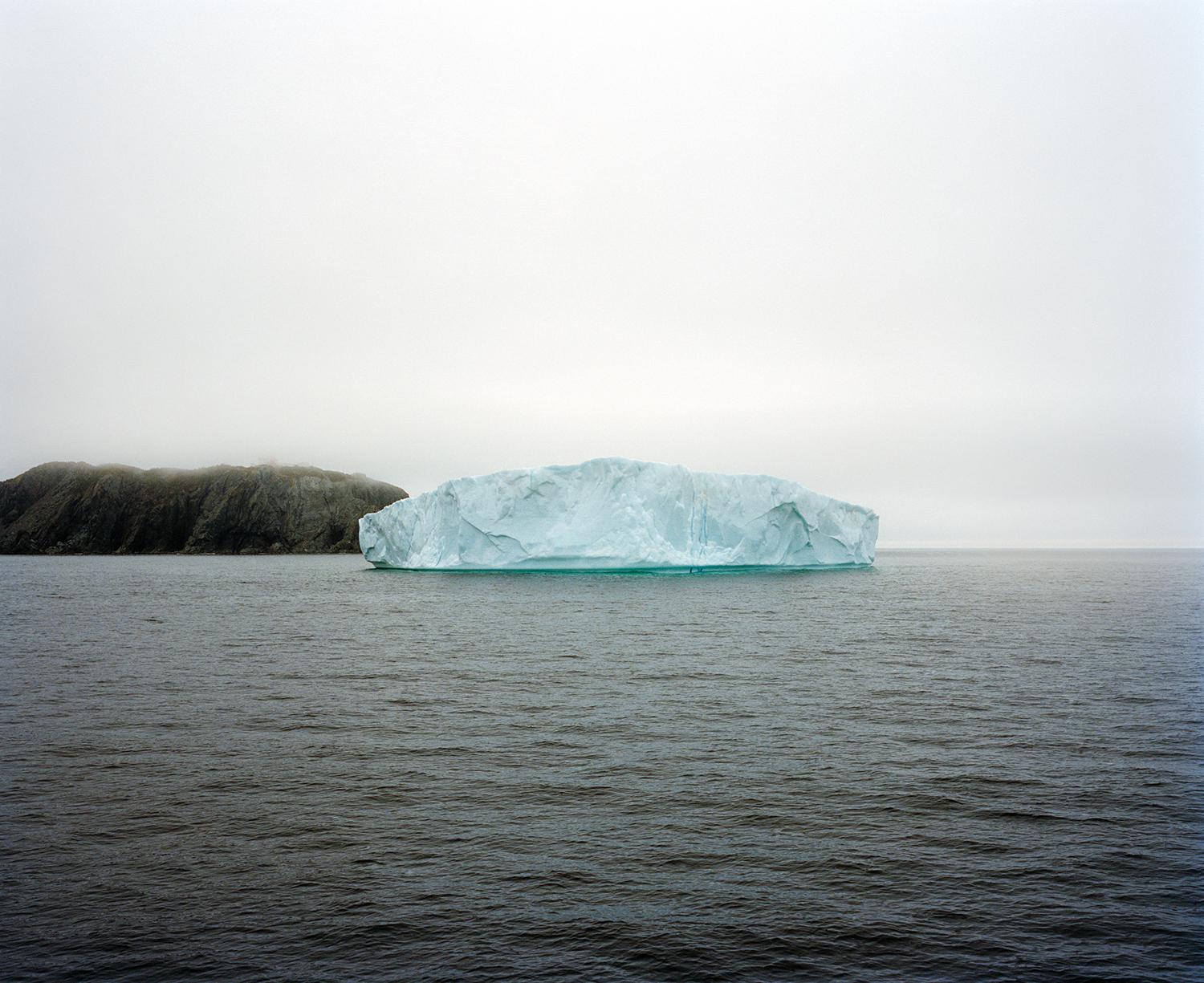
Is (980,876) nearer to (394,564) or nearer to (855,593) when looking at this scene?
(855,593)

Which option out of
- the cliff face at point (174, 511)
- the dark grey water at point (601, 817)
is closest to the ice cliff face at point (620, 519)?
the dark grey water at point (601, 817)

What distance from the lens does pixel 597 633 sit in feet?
76.1

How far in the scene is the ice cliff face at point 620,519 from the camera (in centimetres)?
4316

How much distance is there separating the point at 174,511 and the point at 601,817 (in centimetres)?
12397

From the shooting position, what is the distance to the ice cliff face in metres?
43.2

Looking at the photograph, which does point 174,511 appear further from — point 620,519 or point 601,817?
point 601,817

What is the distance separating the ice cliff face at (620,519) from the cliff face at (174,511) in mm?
73259

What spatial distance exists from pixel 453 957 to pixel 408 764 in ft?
15.3

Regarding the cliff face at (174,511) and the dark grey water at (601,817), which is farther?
the cliff face at (174,511)

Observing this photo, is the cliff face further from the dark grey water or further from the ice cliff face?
the dark grey water

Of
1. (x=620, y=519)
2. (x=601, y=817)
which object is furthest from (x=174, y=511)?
(x=601, y=817)

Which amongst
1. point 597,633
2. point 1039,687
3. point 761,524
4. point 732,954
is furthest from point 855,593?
point 732,954

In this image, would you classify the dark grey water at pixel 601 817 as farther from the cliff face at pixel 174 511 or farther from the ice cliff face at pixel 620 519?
the cliff face at pixel 174 511

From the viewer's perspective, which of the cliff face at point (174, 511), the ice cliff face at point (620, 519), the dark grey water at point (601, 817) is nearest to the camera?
the dark grey water at point (601, 817)
